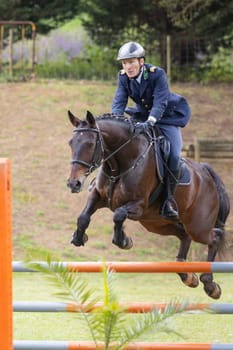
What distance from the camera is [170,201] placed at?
911 centimetres

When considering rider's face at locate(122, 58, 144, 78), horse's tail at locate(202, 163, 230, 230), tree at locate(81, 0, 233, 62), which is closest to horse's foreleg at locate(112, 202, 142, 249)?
rider's face at locate(122, 58, 144, 78)

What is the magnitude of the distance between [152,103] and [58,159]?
11763 mm

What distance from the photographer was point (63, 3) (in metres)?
23.9

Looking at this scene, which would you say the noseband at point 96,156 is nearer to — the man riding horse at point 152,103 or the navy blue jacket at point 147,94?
the man riding horse at point 152,103

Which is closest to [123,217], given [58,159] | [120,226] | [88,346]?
[120,226]

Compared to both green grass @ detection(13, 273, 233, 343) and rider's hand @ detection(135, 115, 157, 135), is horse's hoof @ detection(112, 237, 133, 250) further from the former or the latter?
rider's hand @ detection(135, 115, 157, 135)

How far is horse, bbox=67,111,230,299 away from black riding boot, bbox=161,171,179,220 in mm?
87

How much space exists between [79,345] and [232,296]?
7.01 metres

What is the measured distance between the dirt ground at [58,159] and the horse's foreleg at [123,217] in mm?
7597

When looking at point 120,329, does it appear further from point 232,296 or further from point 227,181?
point 227,181

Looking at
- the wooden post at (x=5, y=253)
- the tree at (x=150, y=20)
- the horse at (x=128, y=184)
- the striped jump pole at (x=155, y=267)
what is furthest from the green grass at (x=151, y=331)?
the tree at (x=150, y=20)

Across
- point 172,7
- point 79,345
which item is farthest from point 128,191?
point 172,7

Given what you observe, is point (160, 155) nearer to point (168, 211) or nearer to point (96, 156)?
point (168, 211)

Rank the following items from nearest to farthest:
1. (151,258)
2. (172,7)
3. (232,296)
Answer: (232,296) → (151,258) → (172,7)
